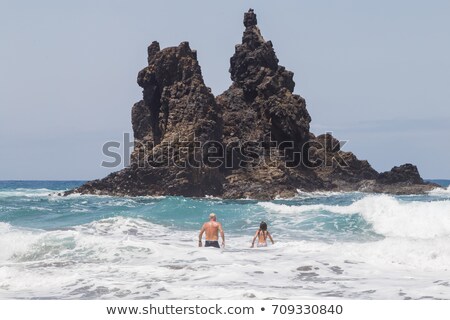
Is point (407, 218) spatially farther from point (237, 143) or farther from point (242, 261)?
point (237, 143)

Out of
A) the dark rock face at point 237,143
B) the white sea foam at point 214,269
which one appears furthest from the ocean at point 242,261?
the dark rock face at point 237,143

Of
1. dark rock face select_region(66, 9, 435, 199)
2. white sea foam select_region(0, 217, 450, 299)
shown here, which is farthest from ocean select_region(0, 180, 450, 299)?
dark rock face select_region(66, 9, 435, 199)

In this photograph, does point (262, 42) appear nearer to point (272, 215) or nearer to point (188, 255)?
point (272, 215)

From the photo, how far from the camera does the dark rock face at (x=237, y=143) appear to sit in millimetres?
47938

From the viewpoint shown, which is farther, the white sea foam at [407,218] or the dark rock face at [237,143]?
the dark rock face at [237,143]

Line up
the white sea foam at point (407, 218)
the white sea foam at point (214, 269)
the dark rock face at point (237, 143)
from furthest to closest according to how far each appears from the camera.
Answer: the dark rock face at point (237, 143) < the white sea foam at point (407, 218) < the white sea foam at point (214, 269)

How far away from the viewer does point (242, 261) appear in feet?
48.0

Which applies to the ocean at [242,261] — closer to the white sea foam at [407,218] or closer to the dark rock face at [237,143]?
the white sea foam at [407,218]

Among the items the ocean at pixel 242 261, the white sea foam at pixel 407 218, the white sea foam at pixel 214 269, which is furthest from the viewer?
the white sea foam at pixel 407 218

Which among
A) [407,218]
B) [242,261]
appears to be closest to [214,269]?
[242,261]

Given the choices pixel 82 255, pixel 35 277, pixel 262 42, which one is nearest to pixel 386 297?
pixel 35 277

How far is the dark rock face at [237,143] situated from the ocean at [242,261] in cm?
2311

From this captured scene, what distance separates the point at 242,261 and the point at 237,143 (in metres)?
40.7

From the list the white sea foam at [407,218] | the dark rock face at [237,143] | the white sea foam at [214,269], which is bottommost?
the white sea foam at [214,269]
